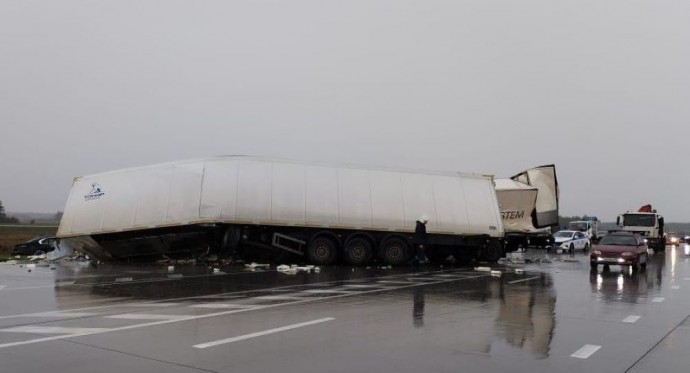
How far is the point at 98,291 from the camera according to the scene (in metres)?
12.9

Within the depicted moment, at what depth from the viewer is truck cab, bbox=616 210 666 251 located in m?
39.3

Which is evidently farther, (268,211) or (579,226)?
(579,226)

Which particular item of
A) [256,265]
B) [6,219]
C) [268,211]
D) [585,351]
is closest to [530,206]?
[268,211]

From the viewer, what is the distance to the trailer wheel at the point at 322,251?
2144 cm

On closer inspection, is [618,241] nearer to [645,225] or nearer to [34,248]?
[645,225]

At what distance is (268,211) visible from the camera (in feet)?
67.8

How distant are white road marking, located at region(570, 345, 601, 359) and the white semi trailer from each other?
557 inches

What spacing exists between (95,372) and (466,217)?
18.9 m

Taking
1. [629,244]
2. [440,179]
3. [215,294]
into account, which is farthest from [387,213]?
[215,294]

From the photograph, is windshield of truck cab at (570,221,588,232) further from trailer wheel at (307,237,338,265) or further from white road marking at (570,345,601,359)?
white road marking at (570,345,601,359)

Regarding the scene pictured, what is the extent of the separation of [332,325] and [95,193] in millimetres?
14718

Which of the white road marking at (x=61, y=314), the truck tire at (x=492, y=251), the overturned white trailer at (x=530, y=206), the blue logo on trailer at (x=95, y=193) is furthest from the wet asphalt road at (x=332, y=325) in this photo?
the overturned white trailer at (x=530, y=206)

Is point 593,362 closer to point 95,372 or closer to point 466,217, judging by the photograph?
point 95,372

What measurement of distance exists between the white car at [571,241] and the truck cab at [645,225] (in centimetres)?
259
